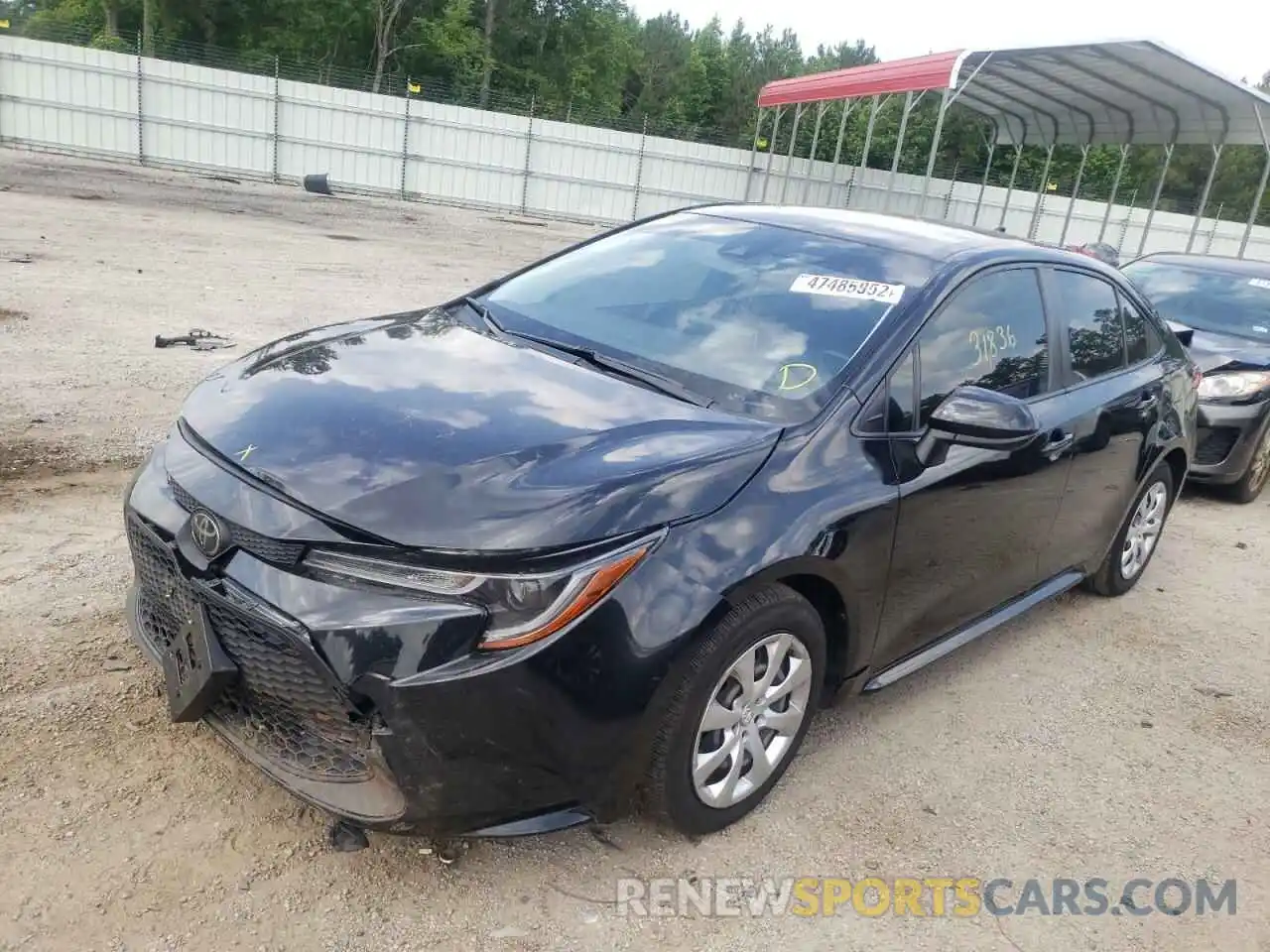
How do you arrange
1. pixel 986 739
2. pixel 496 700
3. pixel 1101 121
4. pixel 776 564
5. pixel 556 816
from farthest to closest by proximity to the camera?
pixel 1101 121
pixel 986 739
pixel 776 564
pixel 556 816
pixel 496 700

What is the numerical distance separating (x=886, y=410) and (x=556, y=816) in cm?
153

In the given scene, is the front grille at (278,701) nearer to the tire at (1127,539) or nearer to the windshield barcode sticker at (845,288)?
the windshield barcode sticker at (845,288)

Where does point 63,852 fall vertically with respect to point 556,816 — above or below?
below

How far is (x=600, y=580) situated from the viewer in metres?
2.29

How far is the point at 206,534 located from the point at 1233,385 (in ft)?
21.8

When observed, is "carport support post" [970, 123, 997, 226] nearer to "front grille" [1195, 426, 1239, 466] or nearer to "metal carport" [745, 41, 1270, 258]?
"metal carport" [745, 41, 1270, 258]

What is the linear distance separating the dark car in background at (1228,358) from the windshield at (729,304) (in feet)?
12.9

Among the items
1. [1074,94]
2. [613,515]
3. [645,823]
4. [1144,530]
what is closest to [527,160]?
[1074,94]

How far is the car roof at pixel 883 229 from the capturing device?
11.7 feet

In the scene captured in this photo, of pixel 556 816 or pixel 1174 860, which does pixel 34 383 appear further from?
pixel 1174 860

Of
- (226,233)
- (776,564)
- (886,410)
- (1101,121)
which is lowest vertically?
(226,233)

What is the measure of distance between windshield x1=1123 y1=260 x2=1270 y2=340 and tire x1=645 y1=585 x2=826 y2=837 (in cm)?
Result: 575

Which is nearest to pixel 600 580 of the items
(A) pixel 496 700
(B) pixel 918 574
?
(A) pixel 496 700

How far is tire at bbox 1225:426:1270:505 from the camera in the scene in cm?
679
